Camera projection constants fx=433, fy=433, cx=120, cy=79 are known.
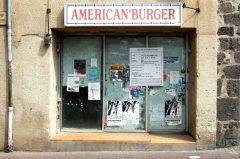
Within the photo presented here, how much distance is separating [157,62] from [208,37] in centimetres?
135

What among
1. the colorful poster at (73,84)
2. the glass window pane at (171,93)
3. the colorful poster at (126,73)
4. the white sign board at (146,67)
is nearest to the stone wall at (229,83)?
the glass window pane at (171,93)

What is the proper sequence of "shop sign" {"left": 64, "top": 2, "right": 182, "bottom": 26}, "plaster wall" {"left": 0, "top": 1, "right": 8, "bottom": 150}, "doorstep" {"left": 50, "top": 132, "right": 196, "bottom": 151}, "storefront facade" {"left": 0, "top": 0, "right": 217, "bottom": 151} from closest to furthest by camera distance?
"shop sign" {"left": 64, "top": 2, "right": 182, "bottom": 26}, "doorstep" {"left": 50, "top": 132, "right": 196, "bottom": 151}, "plaster wall" {"left": 0, "top": 1, "right": 8, "bottom": 150}, "storefront facade" {"left": 0, "top": 0, "right": 217, "bottom": 151}

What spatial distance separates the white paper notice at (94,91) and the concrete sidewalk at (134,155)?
142 centimetres

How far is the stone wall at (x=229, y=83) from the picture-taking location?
30.0 feet

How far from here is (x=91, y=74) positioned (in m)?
9.96

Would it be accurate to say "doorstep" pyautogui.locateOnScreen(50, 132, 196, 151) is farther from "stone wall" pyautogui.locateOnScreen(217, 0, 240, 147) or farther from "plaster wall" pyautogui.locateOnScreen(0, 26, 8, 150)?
"plaster wall" pyautogui.locateOnScreen(0, 26, 8, 150)

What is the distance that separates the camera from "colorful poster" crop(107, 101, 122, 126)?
32.7 feet

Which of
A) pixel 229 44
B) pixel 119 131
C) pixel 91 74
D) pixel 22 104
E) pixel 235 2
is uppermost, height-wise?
pixel 235 2

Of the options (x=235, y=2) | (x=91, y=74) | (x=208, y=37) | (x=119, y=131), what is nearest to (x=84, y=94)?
(x=91, y=74)

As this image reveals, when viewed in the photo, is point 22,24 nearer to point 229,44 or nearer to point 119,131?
point 119,131

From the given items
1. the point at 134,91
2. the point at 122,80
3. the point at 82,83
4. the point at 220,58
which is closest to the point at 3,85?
the point at 82,83

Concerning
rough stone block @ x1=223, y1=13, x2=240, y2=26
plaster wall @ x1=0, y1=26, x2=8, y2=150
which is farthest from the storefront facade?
plaster wall @ x1=0, y1=26, x2=8, y2=150

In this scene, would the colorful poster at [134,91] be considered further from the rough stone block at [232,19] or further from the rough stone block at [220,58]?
the rough stone block at [232,19]

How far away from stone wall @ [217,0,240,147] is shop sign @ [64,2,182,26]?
1026 mm
